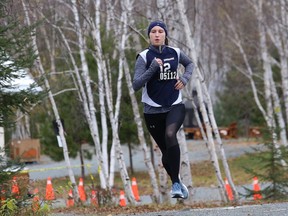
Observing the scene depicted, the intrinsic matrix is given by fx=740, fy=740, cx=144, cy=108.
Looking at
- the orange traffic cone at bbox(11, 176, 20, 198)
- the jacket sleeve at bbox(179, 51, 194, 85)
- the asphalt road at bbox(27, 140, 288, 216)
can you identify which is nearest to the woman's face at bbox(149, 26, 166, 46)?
the jacket sleeve at bbox(179, 51, 194, 85)

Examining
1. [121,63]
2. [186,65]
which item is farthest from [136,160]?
[186,65]

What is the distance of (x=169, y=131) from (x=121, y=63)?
36.0 feet

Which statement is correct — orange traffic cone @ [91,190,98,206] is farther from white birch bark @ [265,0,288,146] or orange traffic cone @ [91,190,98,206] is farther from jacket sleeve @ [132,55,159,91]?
white birch bark @ [265,0,288,146]

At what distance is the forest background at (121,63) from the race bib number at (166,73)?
4.28m

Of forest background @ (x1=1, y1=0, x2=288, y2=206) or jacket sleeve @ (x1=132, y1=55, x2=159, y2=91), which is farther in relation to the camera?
forest background @ (x1=1, y1=0, x2=288, y2=206)

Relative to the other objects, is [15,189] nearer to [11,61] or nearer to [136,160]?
[11,61]

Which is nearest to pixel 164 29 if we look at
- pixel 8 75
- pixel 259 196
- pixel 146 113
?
pixel 146 113

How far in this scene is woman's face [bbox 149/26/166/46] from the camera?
8.59m

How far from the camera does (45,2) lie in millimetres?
18766

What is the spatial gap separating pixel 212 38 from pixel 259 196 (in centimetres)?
2780

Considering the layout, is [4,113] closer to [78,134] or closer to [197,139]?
[78,134]

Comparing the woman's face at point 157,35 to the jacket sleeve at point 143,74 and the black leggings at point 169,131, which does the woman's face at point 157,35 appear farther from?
the black leggings at point 169,131

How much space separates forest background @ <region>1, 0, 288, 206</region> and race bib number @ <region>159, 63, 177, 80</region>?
14.0ft

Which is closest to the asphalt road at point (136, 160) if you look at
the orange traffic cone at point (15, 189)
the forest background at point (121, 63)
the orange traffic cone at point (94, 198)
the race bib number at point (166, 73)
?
the forest background at point (121, 63)
